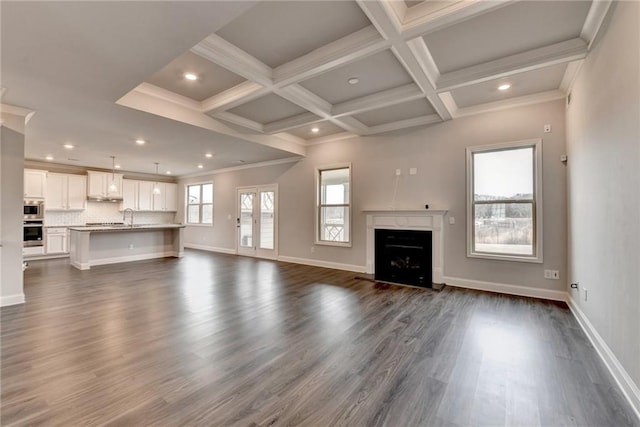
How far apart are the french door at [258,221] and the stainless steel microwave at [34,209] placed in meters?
4.80

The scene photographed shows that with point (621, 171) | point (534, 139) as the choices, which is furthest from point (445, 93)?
point (621, 171)

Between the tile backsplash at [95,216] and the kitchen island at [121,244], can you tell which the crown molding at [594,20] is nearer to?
the kitchen island at [121,244]

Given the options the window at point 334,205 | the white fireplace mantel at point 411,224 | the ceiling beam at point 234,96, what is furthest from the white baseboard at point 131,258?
the white fireplace mantel at point 411,224

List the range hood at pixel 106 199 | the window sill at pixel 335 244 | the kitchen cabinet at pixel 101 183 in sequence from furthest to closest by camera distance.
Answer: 1. the range hood at pixel 106 199
2. the kitchen cabinet at pixel 101 183
3. the window sill at pixel 335 244

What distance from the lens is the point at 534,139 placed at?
4.10 meters

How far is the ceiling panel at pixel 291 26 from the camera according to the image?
2.34m

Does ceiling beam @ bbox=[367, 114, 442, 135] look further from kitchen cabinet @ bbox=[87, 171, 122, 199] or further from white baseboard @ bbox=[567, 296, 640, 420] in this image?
kitchen cabinet @ bbox=[87, 171, 122, 199]

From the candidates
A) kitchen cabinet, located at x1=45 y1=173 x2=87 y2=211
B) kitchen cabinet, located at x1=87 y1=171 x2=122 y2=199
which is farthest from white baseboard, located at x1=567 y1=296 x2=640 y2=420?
kitchen cabinet, located at x1=45 y1=173 x2=87 y2=211

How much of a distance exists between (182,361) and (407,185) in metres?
4.40

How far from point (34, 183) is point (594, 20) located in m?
10.7

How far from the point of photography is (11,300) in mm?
3568

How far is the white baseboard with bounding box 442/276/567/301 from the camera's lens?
3.95 meters

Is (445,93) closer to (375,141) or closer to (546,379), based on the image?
(375,141)

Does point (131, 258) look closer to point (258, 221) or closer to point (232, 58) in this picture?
point (258, 221)
